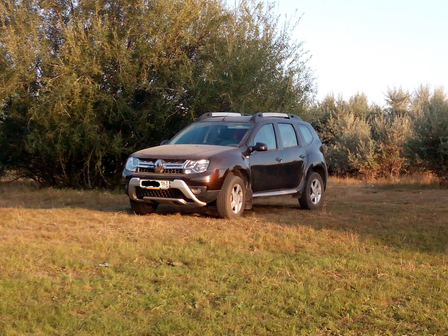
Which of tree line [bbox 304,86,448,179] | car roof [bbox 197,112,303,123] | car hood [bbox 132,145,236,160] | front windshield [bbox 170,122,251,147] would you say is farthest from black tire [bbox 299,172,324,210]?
tree line [bbox 304,86,448,179]

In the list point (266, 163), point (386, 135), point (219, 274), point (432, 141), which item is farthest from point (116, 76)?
point (386, 135)

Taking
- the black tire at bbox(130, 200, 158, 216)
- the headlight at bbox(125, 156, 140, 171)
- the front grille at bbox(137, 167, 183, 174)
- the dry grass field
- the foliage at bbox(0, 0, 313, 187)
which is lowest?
the dry grass field

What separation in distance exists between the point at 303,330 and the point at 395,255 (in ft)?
9.98

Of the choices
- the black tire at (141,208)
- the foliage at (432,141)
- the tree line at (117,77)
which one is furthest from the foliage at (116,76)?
the foliage at (432,141)

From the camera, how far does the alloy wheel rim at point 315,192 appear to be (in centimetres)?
1174

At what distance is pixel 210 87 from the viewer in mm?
14508

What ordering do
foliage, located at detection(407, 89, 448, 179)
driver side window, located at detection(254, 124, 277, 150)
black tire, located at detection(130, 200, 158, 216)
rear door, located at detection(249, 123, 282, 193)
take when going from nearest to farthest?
black tire, located at detection(130, 200, 158, 216)
rear door, located at detection(249, 123, 282, 193)
driver side window, located at detection(254, 124, 277, 150)
foliage, located at detection(407, 89, 448, 179)

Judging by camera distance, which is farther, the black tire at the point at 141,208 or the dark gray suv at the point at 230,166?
the black tire at the point at 141,208

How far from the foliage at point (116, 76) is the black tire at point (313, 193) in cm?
354

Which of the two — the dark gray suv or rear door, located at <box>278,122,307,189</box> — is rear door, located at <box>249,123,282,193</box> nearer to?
the dark gray suv

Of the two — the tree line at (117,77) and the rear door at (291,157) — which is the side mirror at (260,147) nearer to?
the rear door at (291,157)

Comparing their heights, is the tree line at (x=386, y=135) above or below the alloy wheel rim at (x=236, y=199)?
above

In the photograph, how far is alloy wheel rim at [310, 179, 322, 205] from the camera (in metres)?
11.7

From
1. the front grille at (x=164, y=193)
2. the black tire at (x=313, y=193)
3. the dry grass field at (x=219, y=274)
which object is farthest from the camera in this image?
the black tire at (x=313, y=193)
